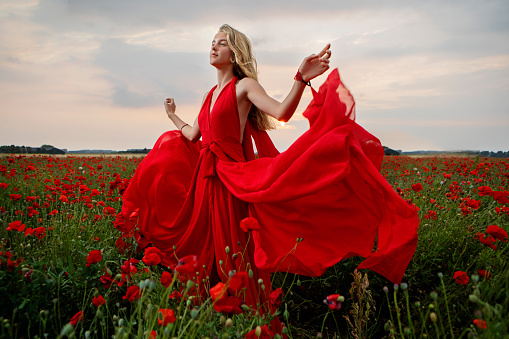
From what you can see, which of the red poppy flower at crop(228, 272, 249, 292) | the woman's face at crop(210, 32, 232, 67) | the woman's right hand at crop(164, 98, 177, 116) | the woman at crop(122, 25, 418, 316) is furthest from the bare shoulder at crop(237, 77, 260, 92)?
the red poppy flower at crop(228, 272, 249, 292)

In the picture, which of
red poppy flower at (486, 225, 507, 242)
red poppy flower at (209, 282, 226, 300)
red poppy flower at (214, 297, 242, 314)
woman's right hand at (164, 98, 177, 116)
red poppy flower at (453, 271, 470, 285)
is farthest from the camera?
woman's right hand at (164, 98, 177, 116)

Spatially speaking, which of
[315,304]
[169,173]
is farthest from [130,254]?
[315,304]

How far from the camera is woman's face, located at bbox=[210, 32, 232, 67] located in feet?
10.3

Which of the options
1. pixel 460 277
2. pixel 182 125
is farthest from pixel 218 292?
pixel 182 125

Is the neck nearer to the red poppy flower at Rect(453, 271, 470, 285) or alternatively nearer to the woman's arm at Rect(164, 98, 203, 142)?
the woman's arm at Rect(164, 98, 203, 142)

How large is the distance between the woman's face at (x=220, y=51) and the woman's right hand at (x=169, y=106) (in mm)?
736

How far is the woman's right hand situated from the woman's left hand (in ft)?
5.10

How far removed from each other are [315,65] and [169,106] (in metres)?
1.64

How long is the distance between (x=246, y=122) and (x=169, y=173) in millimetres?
821

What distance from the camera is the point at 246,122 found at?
3.23m

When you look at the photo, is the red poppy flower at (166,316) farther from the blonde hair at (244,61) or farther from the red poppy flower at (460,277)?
the blonde hair at (244,61)

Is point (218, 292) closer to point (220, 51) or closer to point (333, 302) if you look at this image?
point (333, 302)

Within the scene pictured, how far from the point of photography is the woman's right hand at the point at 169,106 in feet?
12.2

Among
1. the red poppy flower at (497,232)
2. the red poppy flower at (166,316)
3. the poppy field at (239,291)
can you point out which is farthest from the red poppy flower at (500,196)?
the red poppy flower at (166,316)
